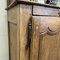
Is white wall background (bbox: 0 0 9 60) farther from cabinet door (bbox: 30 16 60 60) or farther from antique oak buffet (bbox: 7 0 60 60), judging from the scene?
cabinet door (bbox: 30 16 60 60)

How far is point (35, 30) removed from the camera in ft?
2.03

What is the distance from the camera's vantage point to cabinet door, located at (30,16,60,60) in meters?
0.63

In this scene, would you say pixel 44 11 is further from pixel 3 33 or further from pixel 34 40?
pixel 3 33

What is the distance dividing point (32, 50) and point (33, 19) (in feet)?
0.63

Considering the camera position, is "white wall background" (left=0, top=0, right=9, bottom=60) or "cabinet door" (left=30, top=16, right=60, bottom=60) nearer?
"cabinet door" (left=30, top=16, right=60, bottom=60)

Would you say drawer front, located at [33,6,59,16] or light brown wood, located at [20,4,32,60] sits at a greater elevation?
drawer front, located at [33,6,59,16]

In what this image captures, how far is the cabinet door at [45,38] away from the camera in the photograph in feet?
2.06

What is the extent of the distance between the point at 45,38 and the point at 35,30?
0.36 feet

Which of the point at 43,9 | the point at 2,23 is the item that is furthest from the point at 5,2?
the point at 43,9

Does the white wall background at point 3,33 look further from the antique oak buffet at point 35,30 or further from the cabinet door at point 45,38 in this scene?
the cabinet door at point 45,38

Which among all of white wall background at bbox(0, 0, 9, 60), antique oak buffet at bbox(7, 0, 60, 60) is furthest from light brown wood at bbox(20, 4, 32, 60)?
white wall background at bbox(0, 0, 9, 60)

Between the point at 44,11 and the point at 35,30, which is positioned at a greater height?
the point at 44,11

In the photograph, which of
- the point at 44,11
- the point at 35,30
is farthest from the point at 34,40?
the point at 44,11

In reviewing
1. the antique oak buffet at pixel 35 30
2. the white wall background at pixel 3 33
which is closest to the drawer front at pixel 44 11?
the antique oak buffet at pixel 35 30
